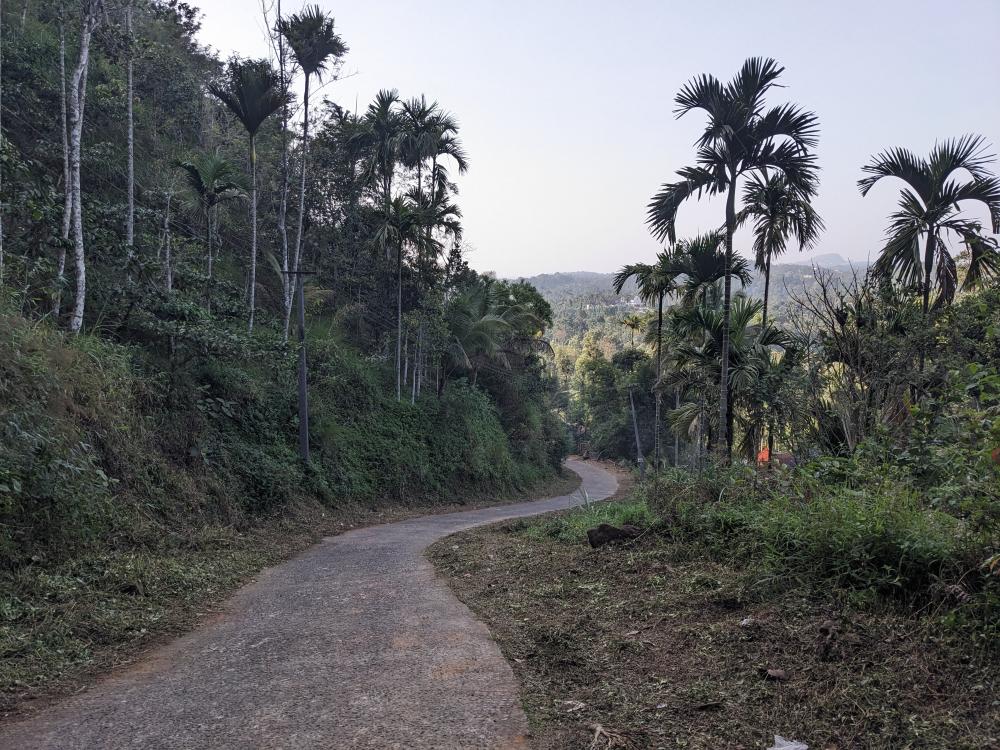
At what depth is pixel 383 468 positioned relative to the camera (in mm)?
19234

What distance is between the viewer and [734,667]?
13.1 ft

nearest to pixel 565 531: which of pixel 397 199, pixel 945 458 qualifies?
pixel 945 458

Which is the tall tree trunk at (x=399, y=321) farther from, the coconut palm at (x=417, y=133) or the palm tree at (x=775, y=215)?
the palm tree at (x=775, y=215)

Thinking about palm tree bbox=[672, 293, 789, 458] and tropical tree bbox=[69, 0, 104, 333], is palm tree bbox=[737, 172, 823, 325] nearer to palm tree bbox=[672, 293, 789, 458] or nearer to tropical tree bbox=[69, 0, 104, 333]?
palm tree bbox=[672, 293, 789, 458]

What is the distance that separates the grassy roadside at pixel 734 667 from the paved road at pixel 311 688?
37cm

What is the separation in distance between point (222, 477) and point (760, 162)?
1153cm

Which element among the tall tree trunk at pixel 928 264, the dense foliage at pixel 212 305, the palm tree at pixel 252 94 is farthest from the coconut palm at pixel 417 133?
the tall tree trunk at pixel 928 264

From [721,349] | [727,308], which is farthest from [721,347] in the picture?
[727,308]

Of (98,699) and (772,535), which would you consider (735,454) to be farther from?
(98,699)

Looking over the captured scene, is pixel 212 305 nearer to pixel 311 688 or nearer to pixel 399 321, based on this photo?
pixel 399 321

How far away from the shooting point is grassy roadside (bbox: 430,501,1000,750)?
3.18m

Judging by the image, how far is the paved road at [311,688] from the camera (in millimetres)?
3518

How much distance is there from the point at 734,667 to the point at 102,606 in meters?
5.43

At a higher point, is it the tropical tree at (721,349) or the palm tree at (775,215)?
the palm tree at (775,215)
